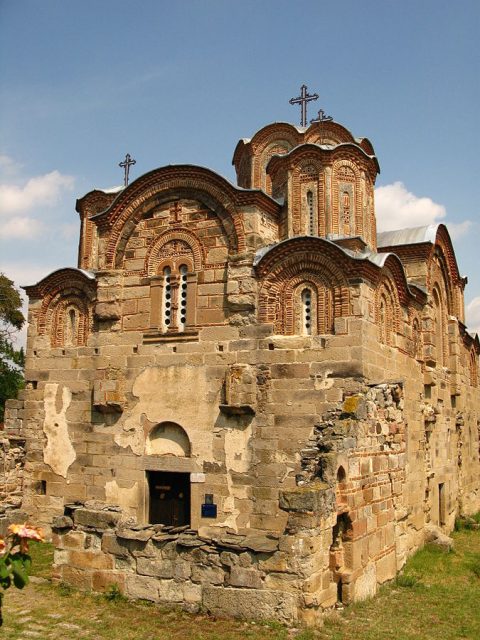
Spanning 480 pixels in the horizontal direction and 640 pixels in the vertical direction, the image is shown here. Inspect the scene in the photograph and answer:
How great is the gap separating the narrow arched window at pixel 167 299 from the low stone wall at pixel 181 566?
399cm

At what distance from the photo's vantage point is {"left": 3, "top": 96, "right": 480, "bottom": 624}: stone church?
838cm

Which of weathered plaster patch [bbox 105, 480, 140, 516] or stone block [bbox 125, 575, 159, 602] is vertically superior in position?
weathered plaster patch [bbox 105, 480, 140, 516]

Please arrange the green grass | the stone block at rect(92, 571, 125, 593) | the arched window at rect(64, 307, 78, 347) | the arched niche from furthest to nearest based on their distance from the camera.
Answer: the arched window at rect(64, 307, 78, 347)
the arched niche
the stone block at rect(92, 571, 125, 593)
the green grass

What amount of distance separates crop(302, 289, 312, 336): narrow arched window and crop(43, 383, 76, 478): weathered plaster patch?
500 cm

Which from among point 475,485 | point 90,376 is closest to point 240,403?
point 90,376

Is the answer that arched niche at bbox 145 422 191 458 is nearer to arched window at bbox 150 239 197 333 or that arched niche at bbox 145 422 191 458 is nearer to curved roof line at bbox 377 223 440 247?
arched window at bbox 150 239 197 333

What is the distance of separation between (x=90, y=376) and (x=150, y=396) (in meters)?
1.53

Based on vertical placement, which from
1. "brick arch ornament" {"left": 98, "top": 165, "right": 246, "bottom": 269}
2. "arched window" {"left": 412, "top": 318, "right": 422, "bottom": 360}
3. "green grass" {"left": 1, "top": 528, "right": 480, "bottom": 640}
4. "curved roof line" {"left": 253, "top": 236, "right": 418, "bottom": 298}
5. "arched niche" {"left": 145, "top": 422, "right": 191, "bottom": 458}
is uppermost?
"brick arch ornament" {"left": 98, "top": 165, "right": 246, "bottom": 269}

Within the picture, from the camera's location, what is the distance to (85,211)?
16516 mm

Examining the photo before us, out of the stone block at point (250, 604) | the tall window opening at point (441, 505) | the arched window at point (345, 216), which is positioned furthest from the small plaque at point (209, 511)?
the tall window opening at point (441, 505)

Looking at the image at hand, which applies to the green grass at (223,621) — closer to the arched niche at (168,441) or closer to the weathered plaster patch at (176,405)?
the arched niche at (168,441)

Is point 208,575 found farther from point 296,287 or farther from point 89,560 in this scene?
point 296,287

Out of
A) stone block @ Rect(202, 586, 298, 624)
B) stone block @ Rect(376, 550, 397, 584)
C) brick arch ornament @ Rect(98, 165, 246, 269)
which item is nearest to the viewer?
stone block @ Rect(202, 586, 298, 624)

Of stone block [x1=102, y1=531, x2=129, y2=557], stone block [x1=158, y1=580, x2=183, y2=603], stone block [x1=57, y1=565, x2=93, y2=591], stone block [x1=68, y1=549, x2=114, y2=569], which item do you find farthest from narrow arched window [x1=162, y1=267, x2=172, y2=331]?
stone block [x1=158, y1=580, x2=183, y2=603]
